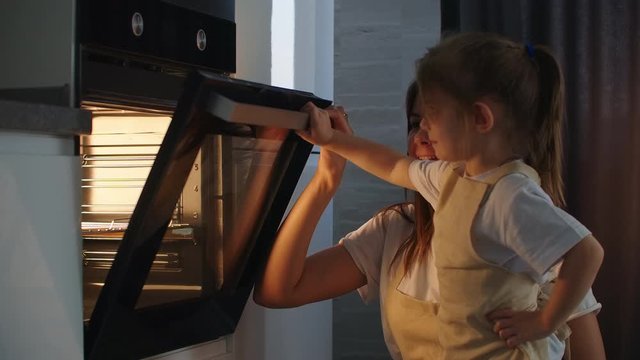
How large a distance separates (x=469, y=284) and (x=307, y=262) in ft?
1.48

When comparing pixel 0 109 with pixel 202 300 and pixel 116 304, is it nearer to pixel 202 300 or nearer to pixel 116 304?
pixel 116 304

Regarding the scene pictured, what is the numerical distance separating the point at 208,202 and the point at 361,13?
1.37 meters

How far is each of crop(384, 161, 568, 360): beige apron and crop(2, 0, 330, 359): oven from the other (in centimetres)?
29

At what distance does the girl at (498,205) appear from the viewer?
1201mm

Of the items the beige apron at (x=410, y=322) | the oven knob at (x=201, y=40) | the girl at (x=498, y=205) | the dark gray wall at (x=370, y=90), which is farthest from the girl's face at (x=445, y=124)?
the dark gray wall at (x=370, y=90)

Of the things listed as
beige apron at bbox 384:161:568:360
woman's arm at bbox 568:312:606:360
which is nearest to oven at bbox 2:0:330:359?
beige apron at bbox 384:161:568:360

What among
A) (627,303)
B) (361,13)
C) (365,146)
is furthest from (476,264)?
(361,13)

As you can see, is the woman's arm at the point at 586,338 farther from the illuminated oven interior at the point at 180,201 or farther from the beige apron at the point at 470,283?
the illuminated oven interior at the point at 180,201

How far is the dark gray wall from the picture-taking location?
2.65 meters

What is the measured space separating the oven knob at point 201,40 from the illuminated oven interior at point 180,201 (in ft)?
0.48

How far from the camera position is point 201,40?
1.53 metres

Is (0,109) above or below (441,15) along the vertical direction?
below

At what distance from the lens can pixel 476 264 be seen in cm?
127

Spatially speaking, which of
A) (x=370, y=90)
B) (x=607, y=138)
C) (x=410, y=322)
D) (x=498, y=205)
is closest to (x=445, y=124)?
(x=498, y=205)
